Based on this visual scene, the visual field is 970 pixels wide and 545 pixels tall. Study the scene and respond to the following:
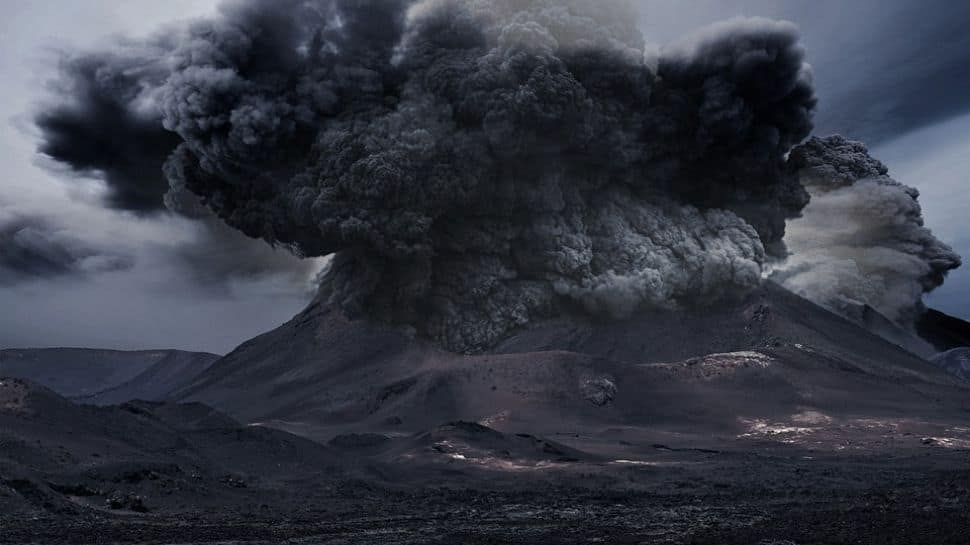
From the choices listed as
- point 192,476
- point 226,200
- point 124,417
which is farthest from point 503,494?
point 226,200

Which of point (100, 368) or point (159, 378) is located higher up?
point (100, 368)

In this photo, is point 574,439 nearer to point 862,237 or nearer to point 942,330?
point 862,237

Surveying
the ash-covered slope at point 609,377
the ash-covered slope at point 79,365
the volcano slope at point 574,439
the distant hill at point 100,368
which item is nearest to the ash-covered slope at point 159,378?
the distant hill at point 100,368

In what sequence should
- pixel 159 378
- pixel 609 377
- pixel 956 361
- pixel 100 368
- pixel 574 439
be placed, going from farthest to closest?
pixel 100 368
pixel 159 378
pixel 956 361
pixel 609 377
pixel 574 439

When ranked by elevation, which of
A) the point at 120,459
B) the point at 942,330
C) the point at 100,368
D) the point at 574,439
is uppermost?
the point at 942,330

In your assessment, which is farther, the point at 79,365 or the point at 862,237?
the point at 79,365

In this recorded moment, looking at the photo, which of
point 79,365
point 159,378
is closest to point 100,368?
point 79,365

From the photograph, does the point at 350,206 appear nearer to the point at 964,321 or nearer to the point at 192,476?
the point at 192,476
